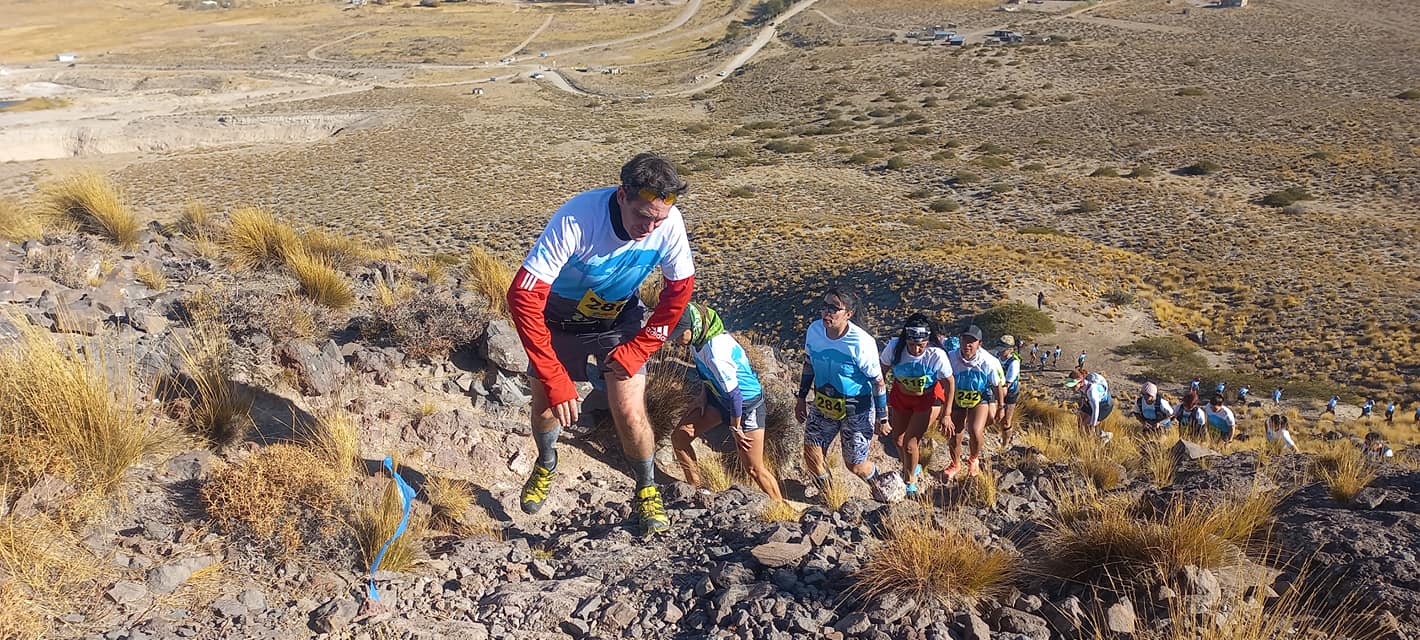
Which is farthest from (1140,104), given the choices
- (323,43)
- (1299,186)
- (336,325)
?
(323,43)

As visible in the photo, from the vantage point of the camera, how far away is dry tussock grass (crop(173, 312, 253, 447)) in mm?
4102

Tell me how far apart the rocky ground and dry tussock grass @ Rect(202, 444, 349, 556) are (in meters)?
0.05

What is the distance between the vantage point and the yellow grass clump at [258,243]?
26.3 feet

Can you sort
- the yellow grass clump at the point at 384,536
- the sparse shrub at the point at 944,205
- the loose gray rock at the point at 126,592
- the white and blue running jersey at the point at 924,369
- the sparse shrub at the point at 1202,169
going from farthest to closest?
1. the sparse shrub at the point at 1202,169
2. the sparse shrub at the point at 944,205
3. the white and blue running jersey at the point at 924,369
4. the yellow grass clump at the point at 384,536
5. the loose gray rock at the point at 126,592

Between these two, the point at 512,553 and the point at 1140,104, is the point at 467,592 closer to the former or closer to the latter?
the point at 512,553

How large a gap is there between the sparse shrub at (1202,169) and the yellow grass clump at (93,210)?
33.0 metres

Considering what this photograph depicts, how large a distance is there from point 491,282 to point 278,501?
4.70m

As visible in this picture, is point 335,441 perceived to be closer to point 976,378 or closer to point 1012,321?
point 976,378

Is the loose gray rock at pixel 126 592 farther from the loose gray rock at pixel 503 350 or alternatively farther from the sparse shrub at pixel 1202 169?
the sparse shrub at pixel 1202 169

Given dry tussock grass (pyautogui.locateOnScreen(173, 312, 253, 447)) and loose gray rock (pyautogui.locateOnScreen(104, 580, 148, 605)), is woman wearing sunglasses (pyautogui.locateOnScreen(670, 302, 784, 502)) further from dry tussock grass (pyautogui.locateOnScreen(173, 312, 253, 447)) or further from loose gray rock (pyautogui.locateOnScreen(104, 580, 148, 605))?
loose gray rock (pyautogui.locateOnScreen(104, 580, 148, 605))

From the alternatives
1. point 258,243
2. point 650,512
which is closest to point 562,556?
point 650,512

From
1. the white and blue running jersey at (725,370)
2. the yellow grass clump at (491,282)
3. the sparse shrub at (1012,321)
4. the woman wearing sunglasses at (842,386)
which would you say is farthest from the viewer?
the sparse shrub at (1012,321)

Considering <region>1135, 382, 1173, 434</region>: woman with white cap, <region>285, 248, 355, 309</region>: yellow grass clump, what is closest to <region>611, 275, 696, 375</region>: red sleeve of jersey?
<region>285, 248, 355, 309</region>: yellow grass clump

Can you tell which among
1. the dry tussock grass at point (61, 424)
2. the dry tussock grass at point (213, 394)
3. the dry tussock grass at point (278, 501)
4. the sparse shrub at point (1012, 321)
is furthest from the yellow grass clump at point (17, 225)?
the sparse shrub at point (1012, 321)
